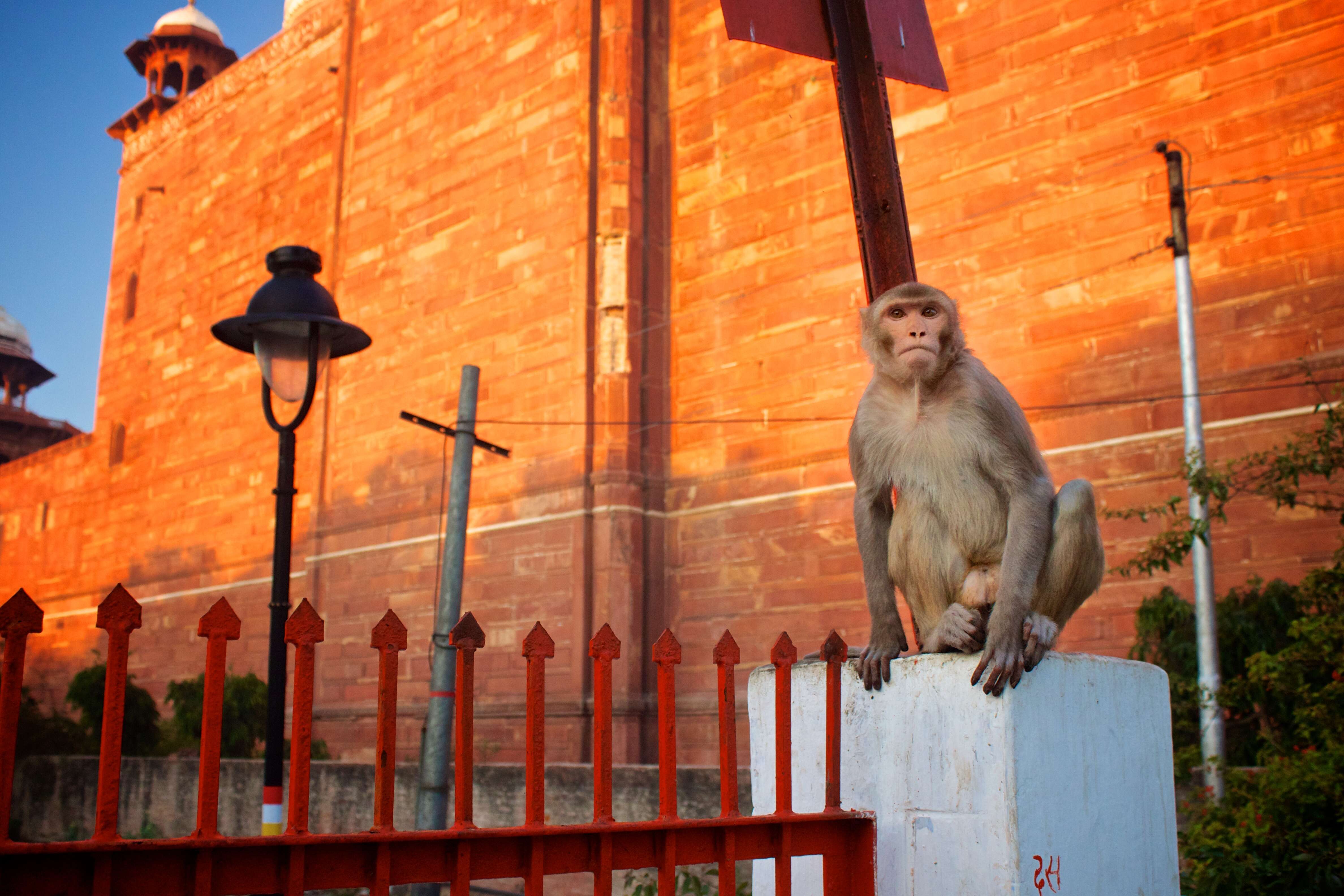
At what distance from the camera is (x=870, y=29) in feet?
11.3

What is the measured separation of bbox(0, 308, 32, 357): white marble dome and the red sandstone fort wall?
521 inches

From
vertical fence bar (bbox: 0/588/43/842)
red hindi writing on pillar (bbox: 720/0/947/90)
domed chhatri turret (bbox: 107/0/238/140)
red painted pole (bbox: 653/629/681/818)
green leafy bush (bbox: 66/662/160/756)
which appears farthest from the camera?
domed chhatri turret (bbox: 107/0/238/140)

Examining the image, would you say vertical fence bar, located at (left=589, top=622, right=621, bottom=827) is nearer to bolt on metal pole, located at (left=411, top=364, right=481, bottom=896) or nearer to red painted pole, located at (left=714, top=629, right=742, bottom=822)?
red painted pole, located at (left=714, top=629, right=742, bottom=822)

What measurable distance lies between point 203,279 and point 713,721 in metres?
13.3

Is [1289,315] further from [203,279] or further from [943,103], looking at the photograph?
[203,279]

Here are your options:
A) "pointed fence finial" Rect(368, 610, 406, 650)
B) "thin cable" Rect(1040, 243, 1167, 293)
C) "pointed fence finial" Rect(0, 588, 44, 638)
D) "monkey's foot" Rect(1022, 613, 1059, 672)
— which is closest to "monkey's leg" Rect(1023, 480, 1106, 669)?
"monkey's foot" Rect(1022, 613, 1059, 672)

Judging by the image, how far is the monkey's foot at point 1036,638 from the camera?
2.74 meters

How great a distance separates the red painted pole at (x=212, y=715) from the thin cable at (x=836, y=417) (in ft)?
24.5

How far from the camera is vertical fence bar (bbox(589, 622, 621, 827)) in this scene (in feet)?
7.50

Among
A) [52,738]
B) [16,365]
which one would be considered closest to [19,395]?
[16,365]

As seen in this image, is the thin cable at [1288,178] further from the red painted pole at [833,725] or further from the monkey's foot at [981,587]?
the red painted pole at [833,725]

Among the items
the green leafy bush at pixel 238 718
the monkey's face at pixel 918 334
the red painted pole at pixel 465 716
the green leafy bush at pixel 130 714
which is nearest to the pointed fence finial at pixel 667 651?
the red painted pole at pixel 465 716

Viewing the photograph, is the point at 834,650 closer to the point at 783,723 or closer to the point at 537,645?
the point at 783,723

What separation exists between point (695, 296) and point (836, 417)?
240 centimetres
